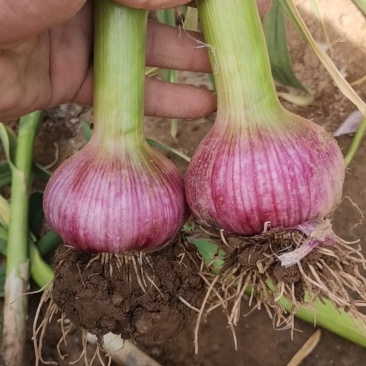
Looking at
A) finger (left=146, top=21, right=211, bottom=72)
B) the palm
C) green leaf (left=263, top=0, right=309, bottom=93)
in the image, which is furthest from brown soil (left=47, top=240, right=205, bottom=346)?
green leaf (left=263, top=0, right=309, bottom=93)

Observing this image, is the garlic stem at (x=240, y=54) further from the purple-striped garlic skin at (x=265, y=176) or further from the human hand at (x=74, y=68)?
the human hand at (x=74, y=68)

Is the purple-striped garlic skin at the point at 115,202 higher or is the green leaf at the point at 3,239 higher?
the purple-striped garlic skin at the point at 115,202

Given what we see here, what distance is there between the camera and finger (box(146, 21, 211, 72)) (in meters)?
1.07

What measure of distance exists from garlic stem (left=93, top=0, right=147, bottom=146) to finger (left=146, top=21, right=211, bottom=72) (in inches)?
8.8

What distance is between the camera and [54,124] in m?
1.66

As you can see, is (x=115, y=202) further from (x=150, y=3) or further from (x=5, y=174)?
(x=5, y=174)

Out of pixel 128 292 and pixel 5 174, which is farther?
pixel 5 174

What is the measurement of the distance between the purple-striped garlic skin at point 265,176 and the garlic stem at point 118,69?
0.44ft

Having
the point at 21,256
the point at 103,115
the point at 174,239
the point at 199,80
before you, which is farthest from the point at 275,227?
the point at 199,80

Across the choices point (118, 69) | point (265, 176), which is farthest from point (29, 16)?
point (265, 176)

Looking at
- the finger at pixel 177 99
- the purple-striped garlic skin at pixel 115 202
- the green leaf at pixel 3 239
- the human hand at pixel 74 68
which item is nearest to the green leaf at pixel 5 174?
the green leaf at pixel 3 239

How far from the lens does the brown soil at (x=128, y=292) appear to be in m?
0.84

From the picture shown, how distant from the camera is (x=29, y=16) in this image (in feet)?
2.45

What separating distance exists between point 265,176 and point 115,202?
0.69 feet
